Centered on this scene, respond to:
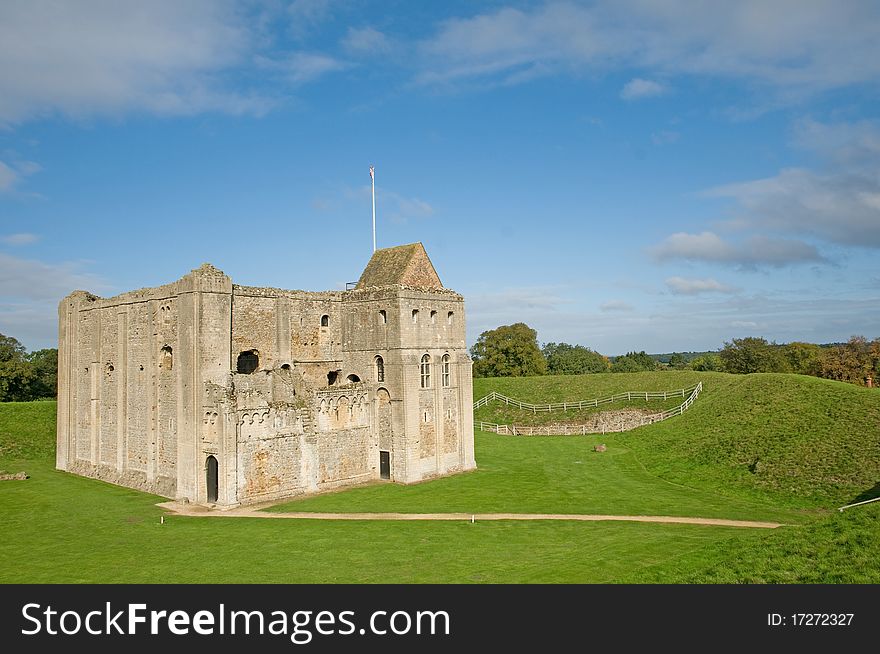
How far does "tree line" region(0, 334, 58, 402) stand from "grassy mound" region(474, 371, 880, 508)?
57433mm

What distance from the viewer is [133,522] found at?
91.5 feet

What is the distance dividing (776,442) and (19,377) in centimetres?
6702

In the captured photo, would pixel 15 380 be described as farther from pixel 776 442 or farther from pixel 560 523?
pixel 776 442

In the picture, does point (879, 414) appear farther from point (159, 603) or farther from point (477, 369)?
point (477, 369)

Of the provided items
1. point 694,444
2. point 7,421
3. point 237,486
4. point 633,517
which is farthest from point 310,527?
point 7,421

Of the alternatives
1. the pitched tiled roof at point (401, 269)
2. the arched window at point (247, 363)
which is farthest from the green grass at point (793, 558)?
the arched window at point (247, 363)

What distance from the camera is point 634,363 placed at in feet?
367

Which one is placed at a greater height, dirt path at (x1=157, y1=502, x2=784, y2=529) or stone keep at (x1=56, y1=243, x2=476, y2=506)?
stone keep at (x1=56, y1=243, x2=476, y2=506)

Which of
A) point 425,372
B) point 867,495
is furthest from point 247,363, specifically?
point 867,495

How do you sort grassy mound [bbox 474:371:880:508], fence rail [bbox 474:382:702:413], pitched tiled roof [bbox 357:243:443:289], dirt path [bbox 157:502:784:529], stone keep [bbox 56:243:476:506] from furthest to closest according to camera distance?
fence rail [bbox 474:382:702:413] < pitched tiled roof [bbox 357:243:443:289] < stone keep [bbox 56:243:476:506] < grassy mound [bbox 474:371:880:508] < dirt path [bbox 157:502:784:529]

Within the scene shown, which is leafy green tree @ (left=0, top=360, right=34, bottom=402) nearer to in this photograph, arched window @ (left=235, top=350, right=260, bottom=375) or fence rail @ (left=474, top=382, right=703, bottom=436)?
arched window @ (left=235, top=350, right=260, bottom=375)

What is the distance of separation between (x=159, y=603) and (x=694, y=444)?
33.5m

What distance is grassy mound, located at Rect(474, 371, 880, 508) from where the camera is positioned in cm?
3018

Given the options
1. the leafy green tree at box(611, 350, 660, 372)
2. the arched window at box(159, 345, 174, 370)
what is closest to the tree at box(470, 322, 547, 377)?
the leafy green tree at box(611, 350, 660, 372)
